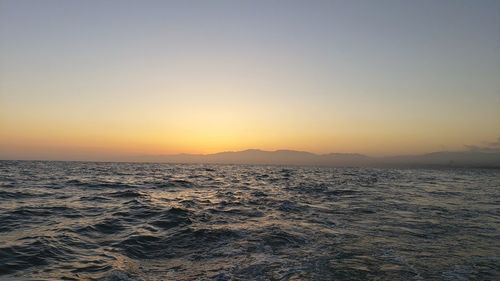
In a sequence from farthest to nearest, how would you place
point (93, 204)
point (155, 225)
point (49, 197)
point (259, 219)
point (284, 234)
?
point (49, 197) < point (93, 204) < point (259, 219) < point (155, 225) < point (284, 234)

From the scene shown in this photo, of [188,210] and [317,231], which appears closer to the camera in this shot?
[317,231]

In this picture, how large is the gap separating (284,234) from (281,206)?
7856mm

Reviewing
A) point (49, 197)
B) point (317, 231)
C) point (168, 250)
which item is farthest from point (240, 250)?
point (49, 197)

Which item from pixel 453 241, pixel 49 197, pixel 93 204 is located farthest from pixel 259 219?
pixel 49 197

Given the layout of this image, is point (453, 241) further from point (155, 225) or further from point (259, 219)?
point (155, 225)

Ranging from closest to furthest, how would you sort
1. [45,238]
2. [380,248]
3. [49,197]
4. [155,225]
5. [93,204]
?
[380,248] < [45,238] < [155,225] < [93,204] < [49,197]

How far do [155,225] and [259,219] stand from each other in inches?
179

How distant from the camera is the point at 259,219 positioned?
17.0m

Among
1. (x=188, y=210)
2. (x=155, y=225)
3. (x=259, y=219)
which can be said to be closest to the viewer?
(x=155, y=225)

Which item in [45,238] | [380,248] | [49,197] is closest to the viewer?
[380,248]

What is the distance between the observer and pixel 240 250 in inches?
450

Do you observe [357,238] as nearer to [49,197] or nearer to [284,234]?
[284,234]

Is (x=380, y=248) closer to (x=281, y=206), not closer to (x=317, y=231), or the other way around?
(x=317, y=231)

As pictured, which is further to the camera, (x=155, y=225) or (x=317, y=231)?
(x=155, y=225)
